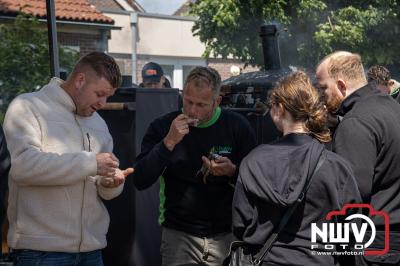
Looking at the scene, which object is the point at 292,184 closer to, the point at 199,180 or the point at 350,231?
the point at 350,231

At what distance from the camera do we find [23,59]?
880cm

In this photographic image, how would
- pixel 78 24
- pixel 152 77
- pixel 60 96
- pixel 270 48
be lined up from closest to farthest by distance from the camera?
pixel 60 96, pixel 270 48, pixel 152 77, pixel 78 24

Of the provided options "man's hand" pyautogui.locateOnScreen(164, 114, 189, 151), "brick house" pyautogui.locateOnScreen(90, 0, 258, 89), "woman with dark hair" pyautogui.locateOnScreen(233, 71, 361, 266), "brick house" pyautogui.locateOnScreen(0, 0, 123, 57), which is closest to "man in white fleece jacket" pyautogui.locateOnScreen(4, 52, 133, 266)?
"man's hand" pyautogui.locateOnScreen(164, 114, 189, 151)

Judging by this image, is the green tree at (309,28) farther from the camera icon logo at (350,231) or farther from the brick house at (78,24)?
the camera icon logo at (350,231)

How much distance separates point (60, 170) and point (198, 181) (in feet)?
2.69

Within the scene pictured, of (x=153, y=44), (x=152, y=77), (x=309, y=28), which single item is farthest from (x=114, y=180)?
(x=153, y=44)

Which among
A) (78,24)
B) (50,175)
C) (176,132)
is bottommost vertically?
(50,175)

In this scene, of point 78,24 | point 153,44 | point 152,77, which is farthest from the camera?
point 153,44

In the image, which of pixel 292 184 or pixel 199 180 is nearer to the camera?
pixel 292 184

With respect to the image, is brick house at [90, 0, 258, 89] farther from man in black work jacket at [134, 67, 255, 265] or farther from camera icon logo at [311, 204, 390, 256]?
camera icon logo at [311, 204, 390, 256]

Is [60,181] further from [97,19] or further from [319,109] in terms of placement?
[97,19]

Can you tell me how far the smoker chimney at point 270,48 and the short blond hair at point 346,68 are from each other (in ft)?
7.35

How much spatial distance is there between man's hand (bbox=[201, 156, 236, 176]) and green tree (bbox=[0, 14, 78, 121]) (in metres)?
6.06

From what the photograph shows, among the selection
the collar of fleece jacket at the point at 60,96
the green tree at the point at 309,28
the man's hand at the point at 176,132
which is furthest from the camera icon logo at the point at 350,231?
the green tree at the point at 309,28
